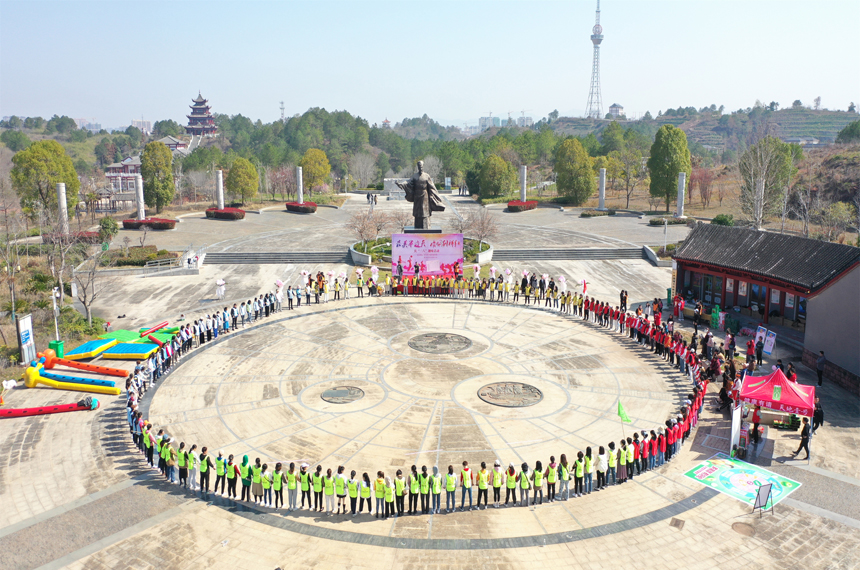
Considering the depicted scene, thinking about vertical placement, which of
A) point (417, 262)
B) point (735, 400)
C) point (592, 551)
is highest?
point (417, 262)

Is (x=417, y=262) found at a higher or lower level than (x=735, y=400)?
higher

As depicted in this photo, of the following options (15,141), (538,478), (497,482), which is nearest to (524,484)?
(538,478)

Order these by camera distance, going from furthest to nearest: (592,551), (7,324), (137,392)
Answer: (7,324)
(137,392)
(592,551)

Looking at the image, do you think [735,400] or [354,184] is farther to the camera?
[354,184]

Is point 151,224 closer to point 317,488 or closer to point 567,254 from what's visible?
point 567,254

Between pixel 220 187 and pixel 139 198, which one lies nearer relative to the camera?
pixel 139 198

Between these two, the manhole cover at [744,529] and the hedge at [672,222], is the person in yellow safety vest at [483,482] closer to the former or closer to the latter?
the manhole cover at [744,529]

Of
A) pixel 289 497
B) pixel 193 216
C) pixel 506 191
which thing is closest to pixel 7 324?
pixel 289 497

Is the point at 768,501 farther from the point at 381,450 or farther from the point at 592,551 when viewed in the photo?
the point at 381,450
